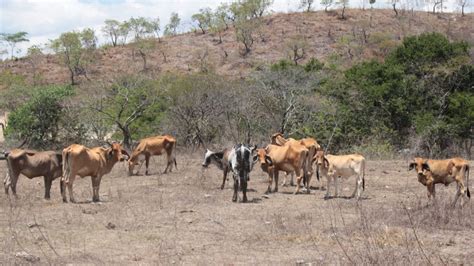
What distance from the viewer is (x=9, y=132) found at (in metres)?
31.1

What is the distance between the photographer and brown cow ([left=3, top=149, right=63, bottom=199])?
14516 millimetres

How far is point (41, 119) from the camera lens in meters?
29.7

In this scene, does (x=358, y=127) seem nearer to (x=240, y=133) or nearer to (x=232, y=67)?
(x=240, y=133)

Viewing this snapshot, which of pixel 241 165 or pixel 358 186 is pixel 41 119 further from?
pixel 358 186

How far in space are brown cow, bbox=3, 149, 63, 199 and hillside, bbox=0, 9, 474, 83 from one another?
47208mm

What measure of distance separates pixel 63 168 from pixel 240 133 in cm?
1584

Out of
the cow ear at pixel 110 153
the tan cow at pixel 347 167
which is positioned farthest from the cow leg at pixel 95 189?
the tan cow at pixel 347 167

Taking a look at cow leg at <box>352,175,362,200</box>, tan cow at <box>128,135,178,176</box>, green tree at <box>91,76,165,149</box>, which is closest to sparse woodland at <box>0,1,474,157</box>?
green tree at <box>91,76,165,149</box>

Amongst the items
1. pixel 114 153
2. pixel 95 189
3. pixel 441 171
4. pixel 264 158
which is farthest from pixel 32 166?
pixel 441 171

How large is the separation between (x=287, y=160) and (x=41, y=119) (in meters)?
17.9

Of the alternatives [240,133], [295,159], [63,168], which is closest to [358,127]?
[240,133]

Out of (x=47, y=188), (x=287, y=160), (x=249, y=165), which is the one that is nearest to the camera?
(x=249, y=165)

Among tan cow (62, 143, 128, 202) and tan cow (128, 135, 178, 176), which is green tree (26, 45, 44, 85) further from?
tan cow (62, 143, 128, 202)

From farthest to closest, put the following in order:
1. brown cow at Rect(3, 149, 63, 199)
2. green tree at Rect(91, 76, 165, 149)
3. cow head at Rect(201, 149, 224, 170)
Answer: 1. green tree at Rect(91, 76, 165, 149)
2. cow head at Rect(201, 149, 224, 170)
3. brown cow at Rect(3, 149, 63, 199)
